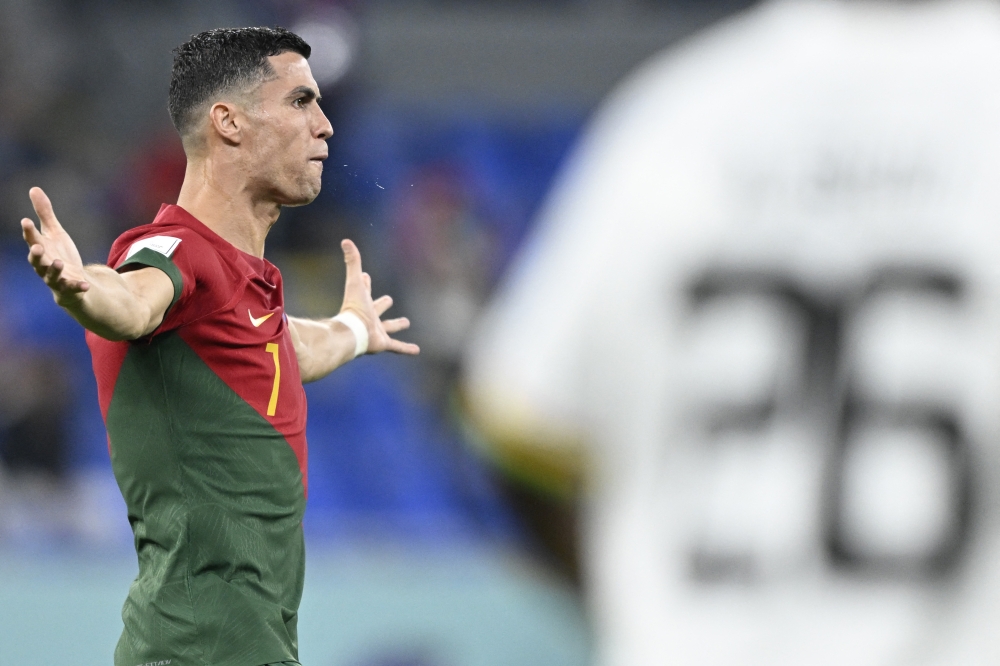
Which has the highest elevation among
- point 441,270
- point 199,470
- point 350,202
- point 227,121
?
point 441,270

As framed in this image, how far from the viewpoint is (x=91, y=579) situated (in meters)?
6.39

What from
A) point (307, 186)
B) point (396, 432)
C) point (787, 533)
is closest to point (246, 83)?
point (307, 186)

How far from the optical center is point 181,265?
2.08 m

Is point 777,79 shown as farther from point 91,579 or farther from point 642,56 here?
point 642,56

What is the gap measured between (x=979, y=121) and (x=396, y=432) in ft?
23.3

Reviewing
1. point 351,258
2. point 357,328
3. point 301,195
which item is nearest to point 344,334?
point 357,328

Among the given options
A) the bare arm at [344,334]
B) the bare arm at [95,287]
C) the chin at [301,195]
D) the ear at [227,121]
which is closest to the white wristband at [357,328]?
the bare arm at [344,334]

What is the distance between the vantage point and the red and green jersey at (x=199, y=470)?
214 centimetres

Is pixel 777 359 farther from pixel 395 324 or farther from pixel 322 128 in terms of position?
pixel 395 324

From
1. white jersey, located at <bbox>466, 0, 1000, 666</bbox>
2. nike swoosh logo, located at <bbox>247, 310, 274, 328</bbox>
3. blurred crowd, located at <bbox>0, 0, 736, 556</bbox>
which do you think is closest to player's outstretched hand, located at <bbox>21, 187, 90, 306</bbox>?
nike swoosh logo, located at <bbox>247, 310, 274, 328</bbox>

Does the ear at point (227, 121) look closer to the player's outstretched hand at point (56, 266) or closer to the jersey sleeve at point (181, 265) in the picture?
the jersey sleeve at point (181, 265)

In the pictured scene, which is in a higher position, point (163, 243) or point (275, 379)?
point (163, 243)

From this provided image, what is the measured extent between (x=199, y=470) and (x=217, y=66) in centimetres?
65

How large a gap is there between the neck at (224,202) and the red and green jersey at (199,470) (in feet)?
0.23
